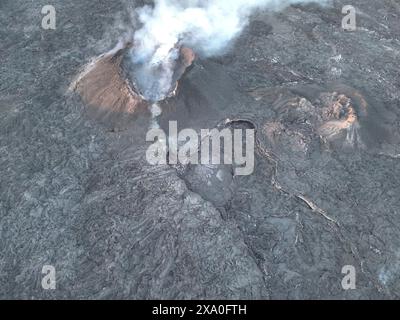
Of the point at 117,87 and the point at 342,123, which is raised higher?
the point at 117,87

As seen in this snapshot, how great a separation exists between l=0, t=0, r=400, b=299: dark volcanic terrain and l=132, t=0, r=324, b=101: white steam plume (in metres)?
0.39

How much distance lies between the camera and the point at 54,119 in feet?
30.1

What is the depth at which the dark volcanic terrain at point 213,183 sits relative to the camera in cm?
727

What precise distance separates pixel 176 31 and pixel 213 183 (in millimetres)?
3462

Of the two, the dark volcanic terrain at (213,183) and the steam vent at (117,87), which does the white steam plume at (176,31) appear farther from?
the dark volcanic terrain at (213,183)

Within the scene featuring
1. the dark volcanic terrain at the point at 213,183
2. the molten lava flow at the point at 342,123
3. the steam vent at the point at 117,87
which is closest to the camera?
the dark volcanic terrain at the point at 213,183

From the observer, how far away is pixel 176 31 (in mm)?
10047

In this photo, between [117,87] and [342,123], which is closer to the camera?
[342,123]

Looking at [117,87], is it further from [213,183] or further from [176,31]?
[213,183]

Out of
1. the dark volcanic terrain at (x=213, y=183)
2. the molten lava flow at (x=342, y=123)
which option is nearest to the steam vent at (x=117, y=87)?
the dark volcanic terrain at (x=213, y=183)

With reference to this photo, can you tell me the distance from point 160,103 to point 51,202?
253 cm

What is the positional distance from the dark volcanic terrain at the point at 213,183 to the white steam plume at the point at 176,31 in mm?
386

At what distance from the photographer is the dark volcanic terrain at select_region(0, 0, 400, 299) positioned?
727 cm

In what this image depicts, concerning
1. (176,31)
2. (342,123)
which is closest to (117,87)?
(176,31)
